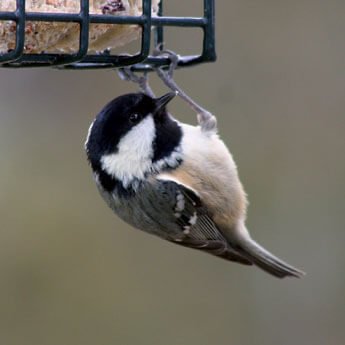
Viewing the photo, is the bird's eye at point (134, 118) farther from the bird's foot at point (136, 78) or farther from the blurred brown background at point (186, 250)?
the blurred brown background at point (186, 250)

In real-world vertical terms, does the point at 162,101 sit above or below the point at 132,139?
above

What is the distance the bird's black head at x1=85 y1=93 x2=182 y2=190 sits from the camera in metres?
3.68

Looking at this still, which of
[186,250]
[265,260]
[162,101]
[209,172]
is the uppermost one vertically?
[162,101]

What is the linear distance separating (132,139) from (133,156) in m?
0.08

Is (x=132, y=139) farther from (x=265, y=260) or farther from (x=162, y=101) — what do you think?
(x=265, y=260)

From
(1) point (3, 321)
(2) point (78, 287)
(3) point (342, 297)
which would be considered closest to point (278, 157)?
(3) point (342, 297)

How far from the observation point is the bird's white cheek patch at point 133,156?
3.72 m

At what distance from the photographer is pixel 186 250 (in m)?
6.41

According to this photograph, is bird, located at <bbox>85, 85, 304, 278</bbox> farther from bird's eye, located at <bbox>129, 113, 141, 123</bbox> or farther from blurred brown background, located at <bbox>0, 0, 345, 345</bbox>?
blurred brown background, located at <bbox>0, 0, 345, 345</bbox>

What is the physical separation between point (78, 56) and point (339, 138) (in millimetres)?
3656

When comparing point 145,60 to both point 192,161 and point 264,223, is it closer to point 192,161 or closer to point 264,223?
point 192,161

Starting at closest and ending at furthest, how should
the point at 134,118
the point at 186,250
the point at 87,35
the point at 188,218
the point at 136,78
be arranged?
the point at 87,35, the point at 134,118, the point at 136,78, the point at 188,218, the point at 186,250

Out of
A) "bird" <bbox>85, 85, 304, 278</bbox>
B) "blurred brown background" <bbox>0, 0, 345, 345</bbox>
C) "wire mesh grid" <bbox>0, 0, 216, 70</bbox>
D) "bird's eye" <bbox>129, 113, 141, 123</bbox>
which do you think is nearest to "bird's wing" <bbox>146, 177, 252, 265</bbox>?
"bird" <bbox>85, 85, 304, 278</bbox>

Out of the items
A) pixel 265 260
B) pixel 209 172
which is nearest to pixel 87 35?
pixel 209 172
